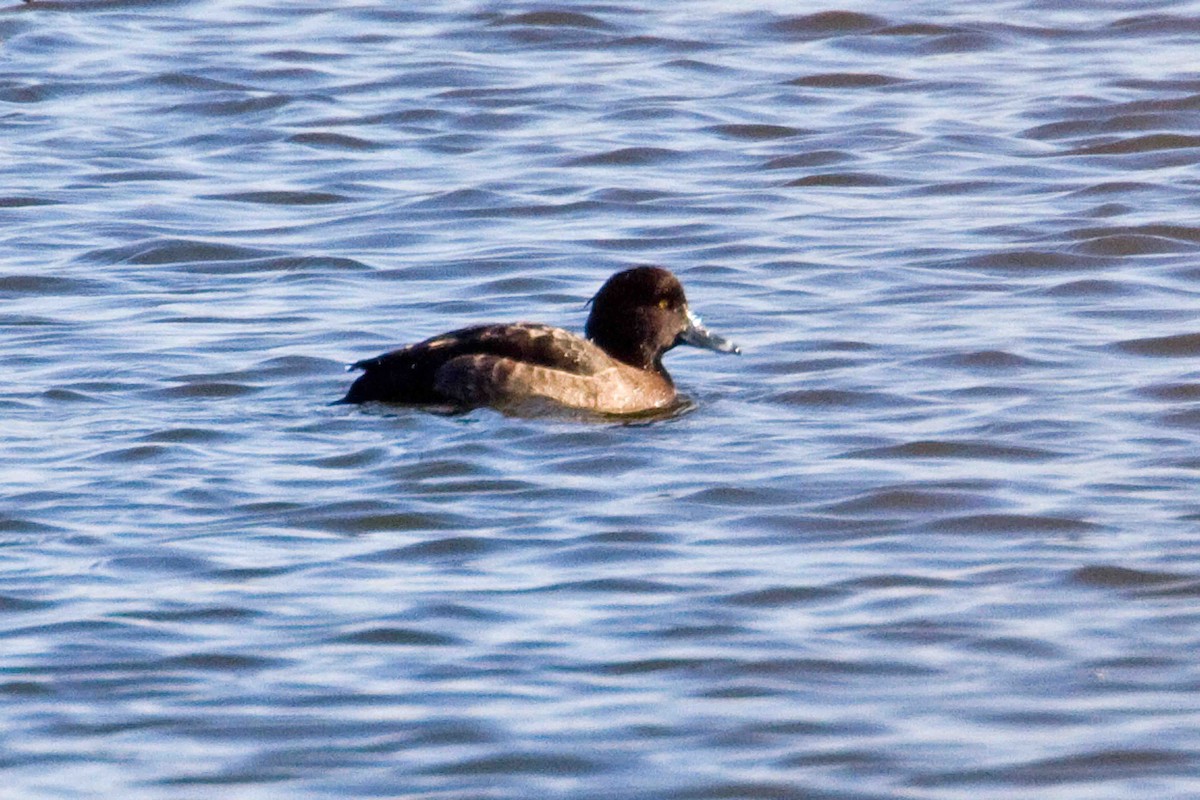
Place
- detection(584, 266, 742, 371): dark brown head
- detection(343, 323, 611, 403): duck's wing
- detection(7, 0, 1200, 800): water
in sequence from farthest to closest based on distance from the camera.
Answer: detection(584, 266, 742, 371): dark brown head, detection(343, 323, 611, 403): duck's wing, detection(7, 0, 1200, 800): water

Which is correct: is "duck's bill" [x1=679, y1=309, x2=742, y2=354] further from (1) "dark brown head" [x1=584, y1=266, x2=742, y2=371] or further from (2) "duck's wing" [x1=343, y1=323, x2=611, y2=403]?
(2) "duck's wing" [x1=343, y1=323, x2=611, y2=403]

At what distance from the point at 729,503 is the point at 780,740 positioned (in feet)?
7.68

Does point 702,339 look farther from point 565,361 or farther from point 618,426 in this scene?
point 618,426

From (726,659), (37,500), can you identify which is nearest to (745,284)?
(37,500)

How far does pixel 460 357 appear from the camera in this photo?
31.5 ft

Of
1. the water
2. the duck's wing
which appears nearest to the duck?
the duck's wing

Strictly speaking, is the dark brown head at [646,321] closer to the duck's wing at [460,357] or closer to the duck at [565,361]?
the duck at [565,361]

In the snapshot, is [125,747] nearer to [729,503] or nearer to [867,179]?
[729,503]

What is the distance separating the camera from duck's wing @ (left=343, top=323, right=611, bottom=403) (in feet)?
31.0

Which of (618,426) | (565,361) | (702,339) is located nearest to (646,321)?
(702,339)

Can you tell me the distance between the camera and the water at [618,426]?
19.9ft

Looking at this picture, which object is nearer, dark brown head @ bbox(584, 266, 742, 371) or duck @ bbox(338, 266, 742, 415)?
duck @ bbox(338, 266, 742, 415)

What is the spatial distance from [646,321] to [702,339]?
0.81ft

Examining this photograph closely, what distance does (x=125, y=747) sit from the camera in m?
5.95
